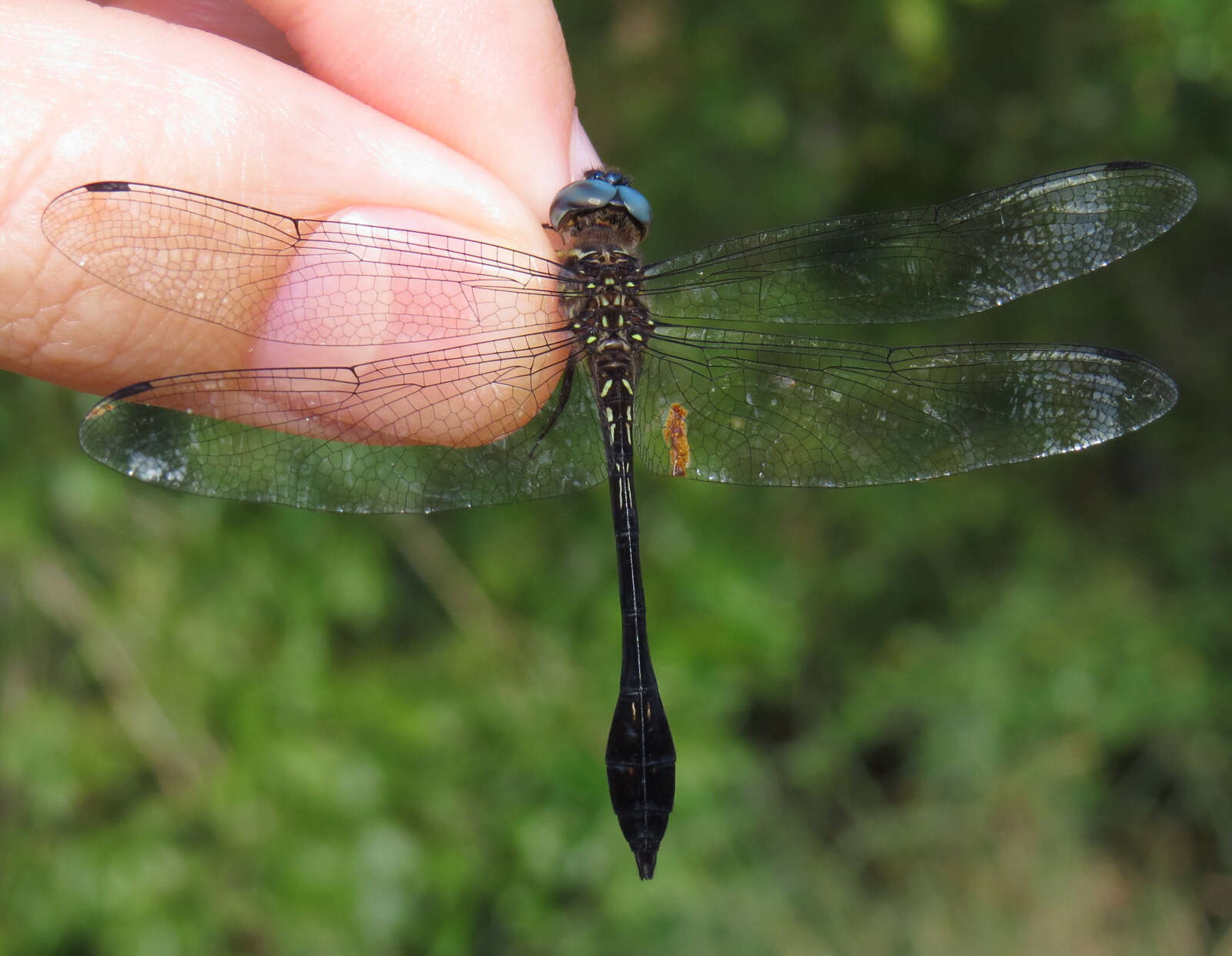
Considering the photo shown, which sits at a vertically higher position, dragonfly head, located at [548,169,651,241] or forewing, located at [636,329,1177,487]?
dragonfly head, located at [548,169,651,241]

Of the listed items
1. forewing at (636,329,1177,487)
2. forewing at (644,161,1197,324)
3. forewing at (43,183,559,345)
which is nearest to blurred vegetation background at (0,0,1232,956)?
forewing at (644,161,1197,324)

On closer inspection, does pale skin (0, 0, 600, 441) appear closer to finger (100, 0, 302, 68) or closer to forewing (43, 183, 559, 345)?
forewing (43, 183, 559, 345)

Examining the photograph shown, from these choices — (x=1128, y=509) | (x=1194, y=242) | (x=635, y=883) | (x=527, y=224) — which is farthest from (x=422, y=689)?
(x=1194, y=242)

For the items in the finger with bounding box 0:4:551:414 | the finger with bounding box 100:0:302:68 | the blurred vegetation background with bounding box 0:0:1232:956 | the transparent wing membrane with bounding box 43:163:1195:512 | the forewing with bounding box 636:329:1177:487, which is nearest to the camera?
the finger with bounding box 0:4:551:414

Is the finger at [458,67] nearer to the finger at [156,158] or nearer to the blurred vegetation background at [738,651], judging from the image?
the finger at [156,158]


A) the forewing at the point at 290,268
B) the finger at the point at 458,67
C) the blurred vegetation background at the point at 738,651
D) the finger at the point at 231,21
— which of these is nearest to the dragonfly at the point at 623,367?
the forewing at the point at 290,268

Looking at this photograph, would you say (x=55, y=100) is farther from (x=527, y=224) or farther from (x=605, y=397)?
(x=605, y=397)
